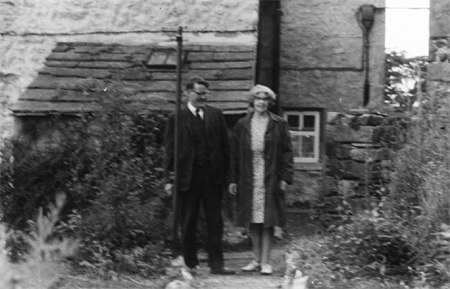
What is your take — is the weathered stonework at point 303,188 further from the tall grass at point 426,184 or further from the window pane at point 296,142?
the tall grass at point 426,184

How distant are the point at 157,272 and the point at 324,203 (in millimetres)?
3010

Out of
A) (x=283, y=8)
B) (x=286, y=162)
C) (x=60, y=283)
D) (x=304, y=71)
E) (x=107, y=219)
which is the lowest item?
(x=60, y=283)

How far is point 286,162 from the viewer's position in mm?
8750

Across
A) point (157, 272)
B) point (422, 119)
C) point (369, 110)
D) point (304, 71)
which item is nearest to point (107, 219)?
point (157, 272)

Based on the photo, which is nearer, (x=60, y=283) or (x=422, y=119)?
(x=60, y=283)

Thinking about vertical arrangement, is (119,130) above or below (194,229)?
above

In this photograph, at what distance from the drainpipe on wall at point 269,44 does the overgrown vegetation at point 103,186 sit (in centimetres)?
435

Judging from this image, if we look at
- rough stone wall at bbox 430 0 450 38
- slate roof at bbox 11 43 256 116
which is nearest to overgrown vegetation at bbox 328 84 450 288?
rough stone wall at bbox 430 0 450 38

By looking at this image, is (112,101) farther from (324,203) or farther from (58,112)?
(324,203)

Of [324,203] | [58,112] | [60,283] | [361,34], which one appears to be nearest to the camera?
[60,283]

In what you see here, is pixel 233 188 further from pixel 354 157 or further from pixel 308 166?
pixel 308 166


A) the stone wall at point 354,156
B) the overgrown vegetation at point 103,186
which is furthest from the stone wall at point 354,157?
the overgrown vegetation at point 103,186

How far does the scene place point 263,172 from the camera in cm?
876

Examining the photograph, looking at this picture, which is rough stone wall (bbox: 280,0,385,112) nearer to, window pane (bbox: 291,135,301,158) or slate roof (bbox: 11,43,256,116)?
window pane (bbox: 291,135,301,158)
